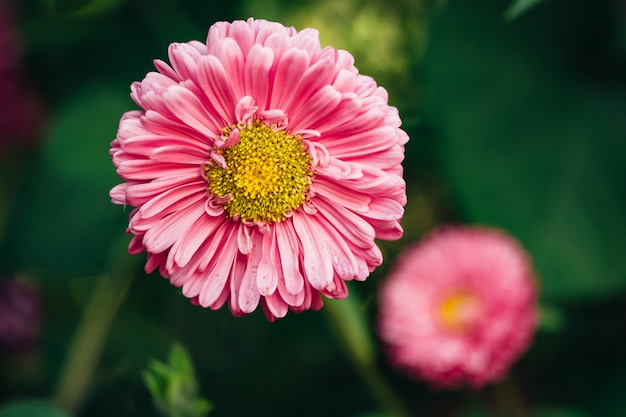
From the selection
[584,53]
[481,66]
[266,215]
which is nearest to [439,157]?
[481,66]

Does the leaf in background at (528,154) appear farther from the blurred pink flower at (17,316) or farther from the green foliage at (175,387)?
Result: the blurred pink flower at (17,316)

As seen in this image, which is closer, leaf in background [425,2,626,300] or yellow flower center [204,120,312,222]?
yellow flower center [204,120,312,222]

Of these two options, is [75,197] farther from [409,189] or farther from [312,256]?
[312,256]

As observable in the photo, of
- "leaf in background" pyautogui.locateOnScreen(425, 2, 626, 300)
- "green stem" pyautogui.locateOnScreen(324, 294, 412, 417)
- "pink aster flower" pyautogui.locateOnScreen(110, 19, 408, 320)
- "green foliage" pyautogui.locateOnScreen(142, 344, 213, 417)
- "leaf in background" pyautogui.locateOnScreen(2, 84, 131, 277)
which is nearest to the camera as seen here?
"pink aster flower" pyautogui.locateOnScreen(110, 19, 408, 320)

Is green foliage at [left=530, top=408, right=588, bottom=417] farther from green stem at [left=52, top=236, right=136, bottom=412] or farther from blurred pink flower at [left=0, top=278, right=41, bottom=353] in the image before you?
blurred pink flower at [left=0, top=278, right=41, bottom=353]

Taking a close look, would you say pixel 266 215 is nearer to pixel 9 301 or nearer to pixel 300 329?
pixel 300 329

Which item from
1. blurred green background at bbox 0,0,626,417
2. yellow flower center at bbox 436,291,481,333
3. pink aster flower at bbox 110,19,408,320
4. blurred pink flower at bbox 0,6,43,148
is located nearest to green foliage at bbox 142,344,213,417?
pink aster flower at bbox 110,19,408,320

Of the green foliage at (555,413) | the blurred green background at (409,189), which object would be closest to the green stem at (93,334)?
the blurred green background at (409,189)
